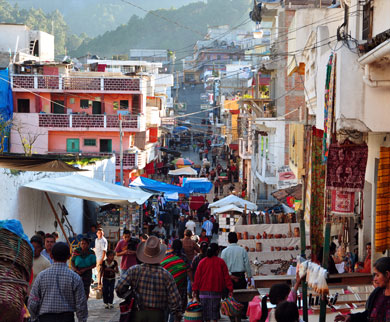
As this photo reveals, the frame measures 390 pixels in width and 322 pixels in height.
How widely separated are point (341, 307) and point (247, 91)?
5141 centimetres

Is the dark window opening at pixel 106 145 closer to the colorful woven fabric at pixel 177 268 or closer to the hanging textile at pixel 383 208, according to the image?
Result: the colorful woven fabric at pixel 177 268

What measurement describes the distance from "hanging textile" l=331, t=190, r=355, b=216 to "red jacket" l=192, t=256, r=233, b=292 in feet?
7.47

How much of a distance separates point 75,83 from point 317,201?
31.9 metres

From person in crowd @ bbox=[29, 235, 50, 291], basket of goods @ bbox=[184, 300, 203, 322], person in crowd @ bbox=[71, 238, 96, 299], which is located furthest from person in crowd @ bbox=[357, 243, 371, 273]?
person in crowd @ bbox=[29, 235, 50, 291]

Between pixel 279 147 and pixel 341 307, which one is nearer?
pixel 341 307

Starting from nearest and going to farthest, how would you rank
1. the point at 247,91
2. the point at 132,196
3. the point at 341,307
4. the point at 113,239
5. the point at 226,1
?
the point at 341,307 → the point at 132,196 → the point at 113,239 → the point at 247,91 → the point at 226,1

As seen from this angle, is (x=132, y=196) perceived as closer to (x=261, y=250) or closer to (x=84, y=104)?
(x=261, y=250)

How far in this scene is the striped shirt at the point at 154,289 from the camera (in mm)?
7141

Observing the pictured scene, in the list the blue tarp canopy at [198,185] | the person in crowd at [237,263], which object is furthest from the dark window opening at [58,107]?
the person in crowd at [237,263]

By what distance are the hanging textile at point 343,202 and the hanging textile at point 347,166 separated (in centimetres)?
17

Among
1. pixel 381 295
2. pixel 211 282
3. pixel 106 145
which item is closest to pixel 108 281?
pixel 211 282

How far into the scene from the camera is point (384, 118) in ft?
29.8

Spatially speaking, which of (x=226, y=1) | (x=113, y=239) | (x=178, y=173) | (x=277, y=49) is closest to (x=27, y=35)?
(x=178, y=173)

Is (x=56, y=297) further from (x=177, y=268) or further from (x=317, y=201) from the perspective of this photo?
(x=317, y=201)
